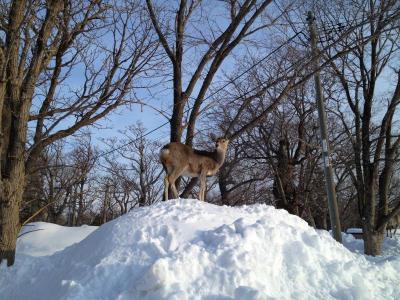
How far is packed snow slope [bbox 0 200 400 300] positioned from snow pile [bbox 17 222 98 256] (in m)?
3.37

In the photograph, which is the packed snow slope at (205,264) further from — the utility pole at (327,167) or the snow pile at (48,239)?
the utility pole at (327,167)

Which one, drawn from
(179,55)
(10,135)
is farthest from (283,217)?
(179,55)

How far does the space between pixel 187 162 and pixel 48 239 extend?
14.5 feet

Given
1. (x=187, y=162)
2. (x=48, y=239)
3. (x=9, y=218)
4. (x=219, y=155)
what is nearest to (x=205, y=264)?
(x=9, y=218)

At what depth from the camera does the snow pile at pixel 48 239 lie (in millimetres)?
10863

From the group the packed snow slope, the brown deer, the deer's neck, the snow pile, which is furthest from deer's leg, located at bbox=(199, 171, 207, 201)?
the snow pile

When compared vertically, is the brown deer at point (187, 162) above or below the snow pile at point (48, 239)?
above

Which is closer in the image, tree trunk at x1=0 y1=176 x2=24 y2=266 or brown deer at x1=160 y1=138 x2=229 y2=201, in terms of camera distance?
tree trunk at x1=0 y1=176 x2=24 y2=266

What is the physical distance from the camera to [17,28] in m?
8.30

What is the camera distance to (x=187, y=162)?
34.1 feet

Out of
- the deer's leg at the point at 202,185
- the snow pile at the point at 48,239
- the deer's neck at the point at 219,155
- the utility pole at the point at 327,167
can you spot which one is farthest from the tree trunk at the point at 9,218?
the utility pole at the point at 327,167

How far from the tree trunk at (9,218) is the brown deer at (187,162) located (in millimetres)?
3151

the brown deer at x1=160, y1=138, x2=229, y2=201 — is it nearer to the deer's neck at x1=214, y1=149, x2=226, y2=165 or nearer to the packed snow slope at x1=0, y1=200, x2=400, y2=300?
the deer's neck at x1=214, y1=149, x2=226, y2=165

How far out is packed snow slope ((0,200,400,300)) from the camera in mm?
5297
